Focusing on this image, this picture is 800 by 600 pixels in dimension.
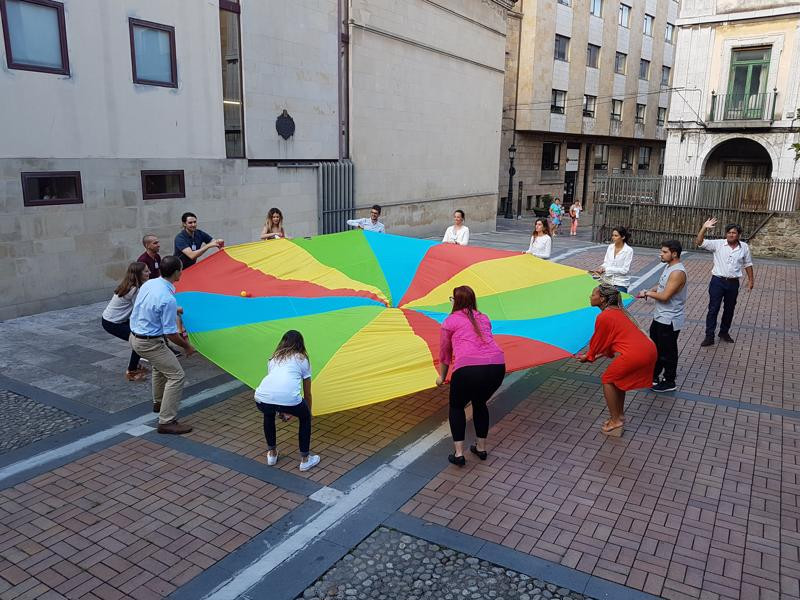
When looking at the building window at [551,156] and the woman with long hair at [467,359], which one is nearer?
the woman with long hair at [467,359]

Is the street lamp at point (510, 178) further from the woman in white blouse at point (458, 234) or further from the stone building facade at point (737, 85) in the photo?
the woman in white blouse at point (458, 234)

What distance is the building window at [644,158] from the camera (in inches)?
1927

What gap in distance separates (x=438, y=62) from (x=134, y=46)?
499 inches

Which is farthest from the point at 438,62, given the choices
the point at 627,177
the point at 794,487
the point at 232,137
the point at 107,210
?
the point at 794,487

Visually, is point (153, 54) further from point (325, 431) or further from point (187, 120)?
point (325, 431)

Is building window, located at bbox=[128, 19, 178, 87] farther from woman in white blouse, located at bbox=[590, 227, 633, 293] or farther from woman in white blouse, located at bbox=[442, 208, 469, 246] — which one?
woman in white blouse, located at bbox=[590, 227, 633, 293]

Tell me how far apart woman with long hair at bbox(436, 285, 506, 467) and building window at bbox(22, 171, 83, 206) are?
848 cm

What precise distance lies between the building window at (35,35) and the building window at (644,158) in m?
45.8

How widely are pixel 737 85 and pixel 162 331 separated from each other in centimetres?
2560

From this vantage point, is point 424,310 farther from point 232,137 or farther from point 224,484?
point 232,137

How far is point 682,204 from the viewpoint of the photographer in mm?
21938

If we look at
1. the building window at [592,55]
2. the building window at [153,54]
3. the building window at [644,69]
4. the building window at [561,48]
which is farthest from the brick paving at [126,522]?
the building window at [644,69]

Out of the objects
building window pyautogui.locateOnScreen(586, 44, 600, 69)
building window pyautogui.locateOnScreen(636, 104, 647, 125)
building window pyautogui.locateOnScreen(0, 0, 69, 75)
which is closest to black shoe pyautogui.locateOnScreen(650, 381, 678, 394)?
building window pyautogui.locateOnScreen(0, 0, 69, 75)

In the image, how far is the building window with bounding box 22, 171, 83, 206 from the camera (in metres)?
10.4
